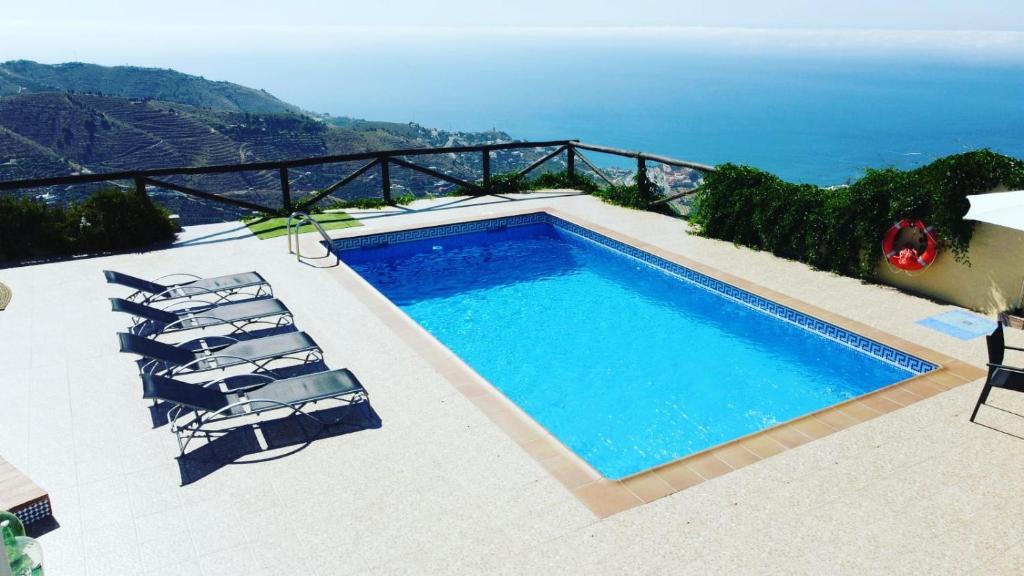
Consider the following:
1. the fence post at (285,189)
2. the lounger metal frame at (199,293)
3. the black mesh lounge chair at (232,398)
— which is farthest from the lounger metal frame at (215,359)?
the fence post at (285,189)

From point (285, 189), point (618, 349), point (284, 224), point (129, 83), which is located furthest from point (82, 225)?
point (129, 83)

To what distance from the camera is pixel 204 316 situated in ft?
25.3

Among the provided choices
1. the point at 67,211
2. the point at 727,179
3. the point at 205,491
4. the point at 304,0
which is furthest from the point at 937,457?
the point at 304,0

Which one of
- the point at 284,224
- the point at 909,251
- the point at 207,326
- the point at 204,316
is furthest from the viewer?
the point at 284,224

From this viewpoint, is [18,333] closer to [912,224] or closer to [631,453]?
[631,453]

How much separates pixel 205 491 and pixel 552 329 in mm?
5166

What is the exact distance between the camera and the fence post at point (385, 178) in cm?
1419

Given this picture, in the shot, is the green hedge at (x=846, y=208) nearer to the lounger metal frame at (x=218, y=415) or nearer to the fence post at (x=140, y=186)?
the lounger metal frame at (x=218, y=415)

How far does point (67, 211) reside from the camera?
11.1 metres

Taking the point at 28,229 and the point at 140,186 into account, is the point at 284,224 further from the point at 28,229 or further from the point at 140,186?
the point at 28,229

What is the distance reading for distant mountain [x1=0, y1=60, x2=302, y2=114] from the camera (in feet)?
223

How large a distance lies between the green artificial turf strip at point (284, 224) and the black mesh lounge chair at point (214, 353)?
17.8ft

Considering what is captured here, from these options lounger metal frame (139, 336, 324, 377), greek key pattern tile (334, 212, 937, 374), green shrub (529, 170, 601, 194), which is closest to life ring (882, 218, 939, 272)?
greek key pattern tile (334, 212, 937, 374)

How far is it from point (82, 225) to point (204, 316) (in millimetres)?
5044
